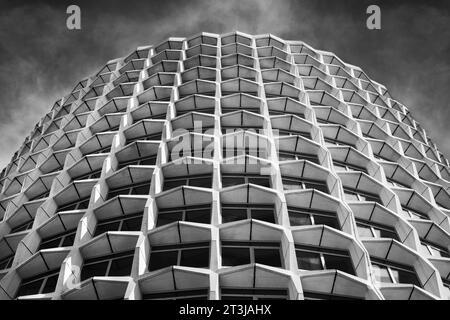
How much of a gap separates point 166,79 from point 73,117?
8.65m

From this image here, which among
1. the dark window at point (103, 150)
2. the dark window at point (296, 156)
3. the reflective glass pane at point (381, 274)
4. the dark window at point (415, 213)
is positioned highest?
the dark window at point (103, 150)

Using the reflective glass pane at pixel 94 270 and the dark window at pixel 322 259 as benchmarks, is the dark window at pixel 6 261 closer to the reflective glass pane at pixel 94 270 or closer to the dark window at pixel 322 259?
the reflective glass pane at pixel 94 270

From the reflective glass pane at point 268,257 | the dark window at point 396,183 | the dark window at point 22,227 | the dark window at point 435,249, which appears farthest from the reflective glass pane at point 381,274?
the dark window at point 22,227

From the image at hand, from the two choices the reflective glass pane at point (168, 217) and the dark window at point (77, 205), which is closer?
the reflective glass pane at point (168, 217)

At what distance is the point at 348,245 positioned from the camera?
2358 centimetres

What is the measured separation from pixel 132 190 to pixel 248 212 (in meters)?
7.69

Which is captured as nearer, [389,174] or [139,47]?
[389,174]

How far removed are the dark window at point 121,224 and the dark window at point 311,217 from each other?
8392mm

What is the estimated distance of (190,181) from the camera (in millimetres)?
28406

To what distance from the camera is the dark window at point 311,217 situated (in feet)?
85.2

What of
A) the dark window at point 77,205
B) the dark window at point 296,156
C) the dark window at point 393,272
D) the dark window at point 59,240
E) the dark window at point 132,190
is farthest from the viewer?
the dark window at point 296,156

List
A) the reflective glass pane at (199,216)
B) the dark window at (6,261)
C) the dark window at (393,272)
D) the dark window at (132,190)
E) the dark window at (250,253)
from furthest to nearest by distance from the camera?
Result: the dark window at (132,190) → the dark window at (6,261) → the reflective glass pane at (199,216) → the dark window at (393,272) → the dark window at (250,253)

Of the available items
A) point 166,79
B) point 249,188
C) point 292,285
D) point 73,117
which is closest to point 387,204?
point 249,188
